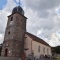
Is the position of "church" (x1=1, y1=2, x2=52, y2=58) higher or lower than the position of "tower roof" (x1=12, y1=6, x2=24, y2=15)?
lower

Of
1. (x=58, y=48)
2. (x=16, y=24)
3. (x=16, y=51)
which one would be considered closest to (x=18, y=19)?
(x=16, y=24)

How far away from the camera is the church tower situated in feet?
99.7

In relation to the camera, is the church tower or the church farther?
the church

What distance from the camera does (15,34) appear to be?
3148 centimetres

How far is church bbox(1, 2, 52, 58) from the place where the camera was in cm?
3050

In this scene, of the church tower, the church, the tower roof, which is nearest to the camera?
the church tower

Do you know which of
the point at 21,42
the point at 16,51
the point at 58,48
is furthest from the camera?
the point at 58,48

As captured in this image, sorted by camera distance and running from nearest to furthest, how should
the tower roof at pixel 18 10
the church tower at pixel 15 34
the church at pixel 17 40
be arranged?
1. the church tower at pixel 15 34
2. the church at pixel 17 40
3. the tower roof at pixel 18 10

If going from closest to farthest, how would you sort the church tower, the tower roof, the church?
the church tower
the church
the tower roof

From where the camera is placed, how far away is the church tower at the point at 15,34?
99.7ft

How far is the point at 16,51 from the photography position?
99.3ft

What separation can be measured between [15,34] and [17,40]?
1768 millimetres

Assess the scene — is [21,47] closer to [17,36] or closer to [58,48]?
[17,36]

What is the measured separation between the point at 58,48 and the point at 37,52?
A: 68.0 feet
